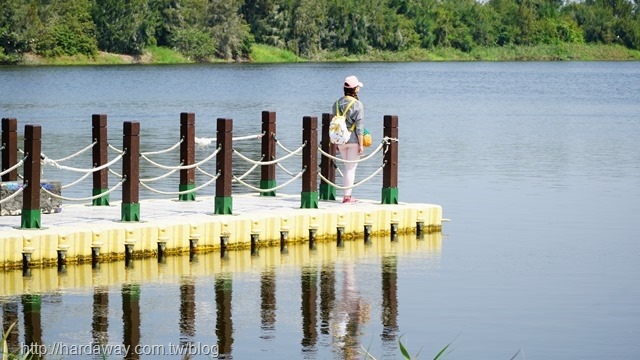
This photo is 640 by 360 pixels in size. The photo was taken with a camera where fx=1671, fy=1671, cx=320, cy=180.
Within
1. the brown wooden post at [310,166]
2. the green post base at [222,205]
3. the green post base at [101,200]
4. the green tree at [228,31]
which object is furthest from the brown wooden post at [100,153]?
the green tree at [228,31]

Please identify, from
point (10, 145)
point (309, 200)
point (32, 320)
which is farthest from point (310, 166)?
A: point (32, 320)

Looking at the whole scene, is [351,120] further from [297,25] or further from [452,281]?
[297,25]

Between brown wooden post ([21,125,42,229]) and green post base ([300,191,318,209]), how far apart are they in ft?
14.1

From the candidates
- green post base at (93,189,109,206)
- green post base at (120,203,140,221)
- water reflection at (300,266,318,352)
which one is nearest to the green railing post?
green post base at (93,189,109,206)

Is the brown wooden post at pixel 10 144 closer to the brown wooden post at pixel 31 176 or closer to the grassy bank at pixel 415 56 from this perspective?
the brown wooden post at pixel 31 176

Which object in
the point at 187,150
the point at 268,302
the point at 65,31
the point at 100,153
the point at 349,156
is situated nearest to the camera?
the point at 268,302

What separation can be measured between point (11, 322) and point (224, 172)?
18.6 ft

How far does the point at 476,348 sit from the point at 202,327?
2737 mm

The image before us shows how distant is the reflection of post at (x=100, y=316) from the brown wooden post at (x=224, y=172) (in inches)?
137

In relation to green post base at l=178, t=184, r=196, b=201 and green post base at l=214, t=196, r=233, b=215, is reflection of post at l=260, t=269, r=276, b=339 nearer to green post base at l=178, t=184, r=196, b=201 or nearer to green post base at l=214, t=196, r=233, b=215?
green post base at l=214, t=196, r=233, b=215

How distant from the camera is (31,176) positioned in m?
19.7

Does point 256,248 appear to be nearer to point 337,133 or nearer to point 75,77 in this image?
point 337,133

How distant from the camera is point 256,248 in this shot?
2158cm

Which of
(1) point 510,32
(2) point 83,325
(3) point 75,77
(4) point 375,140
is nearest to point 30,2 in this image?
(3) point 75,77
